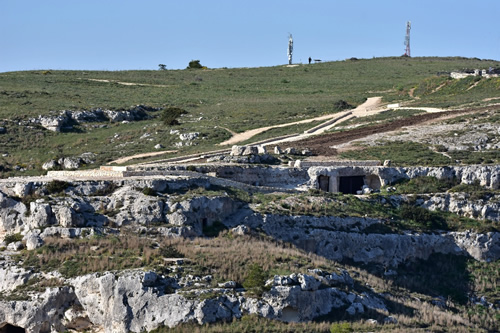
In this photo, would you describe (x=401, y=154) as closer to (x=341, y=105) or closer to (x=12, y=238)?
(x=341, y=105)

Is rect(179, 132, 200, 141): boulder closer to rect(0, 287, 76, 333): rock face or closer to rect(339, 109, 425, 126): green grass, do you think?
rect(339, 109, 425, 126): green grass

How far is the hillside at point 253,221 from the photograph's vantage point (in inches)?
1807

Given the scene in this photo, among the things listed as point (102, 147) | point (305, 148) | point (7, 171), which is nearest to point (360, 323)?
point (305, 148)

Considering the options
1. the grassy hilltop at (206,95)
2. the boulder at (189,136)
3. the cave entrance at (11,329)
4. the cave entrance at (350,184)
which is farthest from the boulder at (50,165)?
the cave entrance at (11,329)

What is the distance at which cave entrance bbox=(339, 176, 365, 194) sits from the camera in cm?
6956

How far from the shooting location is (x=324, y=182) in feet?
225

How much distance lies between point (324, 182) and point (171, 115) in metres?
31.7

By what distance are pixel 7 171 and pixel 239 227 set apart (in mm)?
27761

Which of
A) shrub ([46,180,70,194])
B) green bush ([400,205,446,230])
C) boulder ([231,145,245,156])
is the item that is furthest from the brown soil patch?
shrub ([46,180,70,194])

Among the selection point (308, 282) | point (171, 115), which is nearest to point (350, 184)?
point (308, 282)

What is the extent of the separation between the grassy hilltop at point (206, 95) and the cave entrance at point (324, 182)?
1366 cm

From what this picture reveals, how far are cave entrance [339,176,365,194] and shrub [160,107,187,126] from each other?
2781 cm

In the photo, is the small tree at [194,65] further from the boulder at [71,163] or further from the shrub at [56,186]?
the shrub at [56,186]

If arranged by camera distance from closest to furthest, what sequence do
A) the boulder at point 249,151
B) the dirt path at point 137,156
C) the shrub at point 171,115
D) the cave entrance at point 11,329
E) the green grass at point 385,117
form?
the cave entrance at point 11,329, the boulder at point 249,151, the dirt path at point 137,156, the green grass at point 385,117, the shrub at point 171,115
